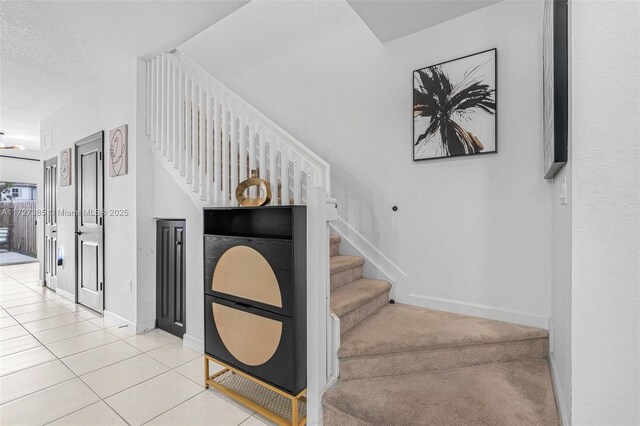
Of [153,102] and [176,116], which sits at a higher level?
[153,102]

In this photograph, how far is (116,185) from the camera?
349 cm

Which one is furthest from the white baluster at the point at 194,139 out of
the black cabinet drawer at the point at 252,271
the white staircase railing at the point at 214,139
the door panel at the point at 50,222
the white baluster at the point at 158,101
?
the door panel at the point at 50,222

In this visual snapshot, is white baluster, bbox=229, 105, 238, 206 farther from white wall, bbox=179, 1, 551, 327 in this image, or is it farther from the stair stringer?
white wall, bbox=179, 1, 551, 327

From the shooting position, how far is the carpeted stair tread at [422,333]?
6.33 feet

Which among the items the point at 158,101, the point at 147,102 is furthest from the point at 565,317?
the point at 147,102

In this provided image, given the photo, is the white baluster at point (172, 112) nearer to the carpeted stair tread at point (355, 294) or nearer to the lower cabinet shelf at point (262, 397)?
the lower cabinet shelf at point (262, 397)

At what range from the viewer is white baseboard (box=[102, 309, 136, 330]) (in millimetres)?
3254

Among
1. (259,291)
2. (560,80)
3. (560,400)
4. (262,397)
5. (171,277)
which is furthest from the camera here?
(171,277)

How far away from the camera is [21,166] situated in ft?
24.2

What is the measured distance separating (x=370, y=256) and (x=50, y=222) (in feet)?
17.8

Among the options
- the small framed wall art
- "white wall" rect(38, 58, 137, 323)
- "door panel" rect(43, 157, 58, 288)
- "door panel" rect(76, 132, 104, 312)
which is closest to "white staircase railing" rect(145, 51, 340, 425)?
"white wall" rect(38, 58, 137, 323)

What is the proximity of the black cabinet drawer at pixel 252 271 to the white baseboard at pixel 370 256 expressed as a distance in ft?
4.35

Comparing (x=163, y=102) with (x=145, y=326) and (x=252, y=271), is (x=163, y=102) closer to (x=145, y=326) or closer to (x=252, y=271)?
(x=252, y=271)

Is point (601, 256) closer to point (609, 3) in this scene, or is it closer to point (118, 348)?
point (609, 3)
